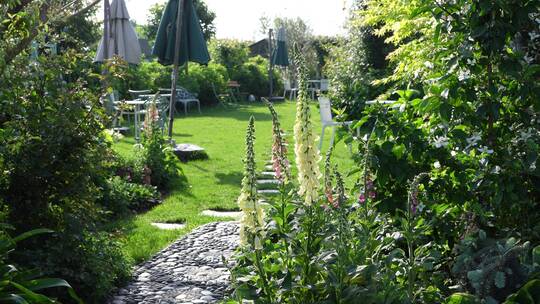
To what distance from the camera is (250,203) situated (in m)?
2.50

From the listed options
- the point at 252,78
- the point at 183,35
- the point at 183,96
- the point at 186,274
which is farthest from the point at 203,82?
the point at 186,274

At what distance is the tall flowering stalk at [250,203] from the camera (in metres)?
2.44

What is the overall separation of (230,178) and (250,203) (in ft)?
18.8

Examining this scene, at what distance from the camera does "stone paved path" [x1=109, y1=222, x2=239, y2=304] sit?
3855 mm

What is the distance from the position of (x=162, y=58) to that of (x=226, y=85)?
1133 centimetres

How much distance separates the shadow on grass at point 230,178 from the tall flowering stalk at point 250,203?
529cm

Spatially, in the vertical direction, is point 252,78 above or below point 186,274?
above

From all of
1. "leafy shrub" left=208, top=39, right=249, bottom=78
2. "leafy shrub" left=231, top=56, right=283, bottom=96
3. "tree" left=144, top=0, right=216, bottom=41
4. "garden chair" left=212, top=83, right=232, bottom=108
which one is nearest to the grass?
"garden chair" left=212, top=83, right=232, bottom=108

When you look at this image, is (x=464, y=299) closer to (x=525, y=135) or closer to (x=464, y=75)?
(x=525, y=135)

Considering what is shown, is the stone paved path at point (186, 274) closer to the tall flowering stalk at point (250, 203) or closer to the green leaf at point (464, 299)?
the tall flowering stalk at point (250, 203)

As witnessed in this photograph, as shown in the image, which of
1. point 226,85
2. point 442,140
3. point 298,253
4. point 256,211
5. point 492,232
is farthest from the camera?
point 226,85

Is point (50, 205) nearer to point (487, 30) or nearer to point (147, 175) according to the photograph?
point (487, 30)

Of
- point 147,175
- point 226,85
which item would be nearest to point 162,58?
point 147,175

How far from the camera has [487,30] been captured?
3029mm
